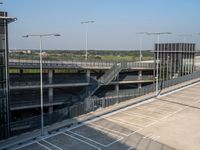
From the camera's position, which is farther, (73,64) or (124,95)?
(73,64)

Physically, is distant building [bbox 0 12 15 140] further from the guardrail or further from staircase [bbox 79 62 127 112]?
staircase [bbox 79 62 127 112]

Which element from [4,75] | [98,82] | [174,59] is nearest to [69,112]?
Result: [4,75]

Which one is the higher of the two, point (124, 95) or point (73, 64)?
point (73, 64)

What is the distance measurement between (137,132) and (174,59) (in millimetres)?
38160

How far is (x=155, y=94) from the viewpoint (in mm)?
34375

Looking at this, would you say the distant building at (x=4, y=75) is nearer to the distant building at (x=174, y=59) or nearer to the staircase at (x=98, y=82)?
the staircase at (x=98, y=82)

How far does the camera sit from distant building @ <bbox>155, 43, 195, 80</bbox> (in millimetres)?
56406

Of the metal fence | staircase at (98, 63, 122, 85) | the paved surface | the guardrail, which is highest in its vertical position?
the guardrail

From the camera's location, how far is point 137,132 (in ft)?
72.0

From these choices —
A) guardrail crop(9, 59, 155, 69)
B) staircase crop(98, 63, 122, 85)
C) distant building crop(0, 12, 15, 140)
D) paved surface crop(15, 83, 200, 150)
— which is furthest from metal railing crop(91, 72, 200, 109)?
guardrail crop(9, 59, 155, 69)

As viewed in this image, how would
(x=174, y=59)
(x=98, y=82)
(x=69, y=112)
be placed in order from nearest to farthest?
1. (x=69, y=112)
2. (x=98, y=82)
3. (x=174, y=59)

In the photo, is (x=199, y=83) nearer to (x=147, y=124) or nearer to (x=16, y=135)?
(x=147, y=124)

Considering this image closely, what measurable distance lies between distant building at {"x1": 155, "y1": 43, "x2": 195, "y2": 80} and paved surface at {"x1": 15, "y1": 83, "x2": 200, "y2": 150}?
2794 centimetres

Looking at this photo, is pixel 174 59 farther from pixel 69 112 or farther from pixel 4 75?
pixel 4 75
